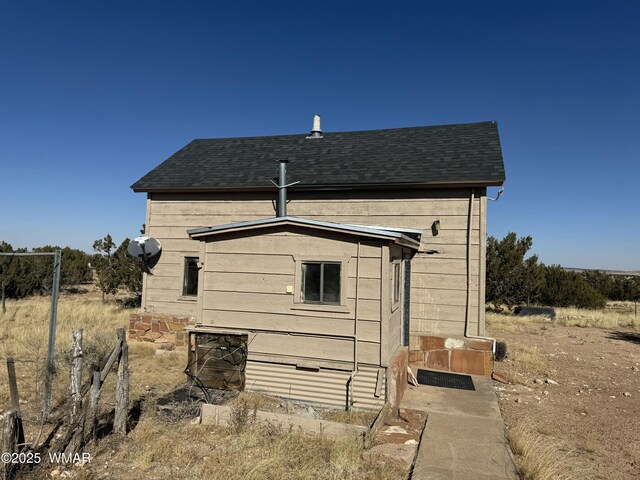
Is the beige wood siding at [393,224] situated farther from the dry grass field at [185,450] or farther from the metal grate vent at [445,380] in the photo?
the dry grass field at [185,450]

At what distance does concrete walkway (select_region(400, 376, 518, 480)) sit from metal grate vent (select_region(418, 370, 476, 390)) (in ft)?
0.79

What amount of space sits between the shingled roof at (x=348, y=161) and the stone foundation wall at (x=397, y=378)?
3922 millimetres

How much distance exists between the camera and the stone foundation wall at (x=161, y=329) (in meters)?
10.6

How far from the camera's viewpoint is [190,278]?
10.8 metres

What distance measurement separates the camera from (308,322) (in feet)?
22.6

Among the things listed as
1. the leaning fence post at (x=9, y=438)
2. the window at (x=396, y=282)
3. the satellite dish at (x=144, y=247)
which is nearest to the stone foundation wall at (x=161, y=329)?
the satellite dish at (x=144, y=247)

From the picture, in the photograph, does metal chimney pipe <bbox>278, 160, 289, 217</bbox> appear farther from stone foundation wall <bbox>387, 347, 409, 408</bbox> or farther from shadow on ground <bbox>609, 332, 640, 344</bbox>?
shadow on ground <bbox>609, 332, 640, 344</bbox>

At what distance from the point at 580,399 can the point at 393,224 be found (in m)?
4.96

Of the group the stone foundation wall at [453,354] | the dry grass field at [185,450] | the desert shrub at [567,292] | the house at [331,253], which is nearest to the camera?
the dry grass field at [185,450]

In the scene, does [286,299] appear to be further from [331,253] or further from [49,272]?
[49,272]

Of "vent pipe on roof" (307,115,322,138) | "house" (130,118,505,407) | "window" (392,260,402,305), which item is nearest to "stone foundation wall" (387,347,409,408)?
"house" (130,118,505,407)

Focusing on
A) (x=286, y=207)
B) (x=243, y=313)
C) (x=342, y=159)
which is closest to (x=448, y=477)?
Result: (x=243, y=313)

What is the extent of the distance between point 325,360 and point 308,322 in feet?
2.17

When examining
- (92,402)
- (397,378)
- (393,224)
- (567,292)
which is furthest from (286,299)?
(567,292)
